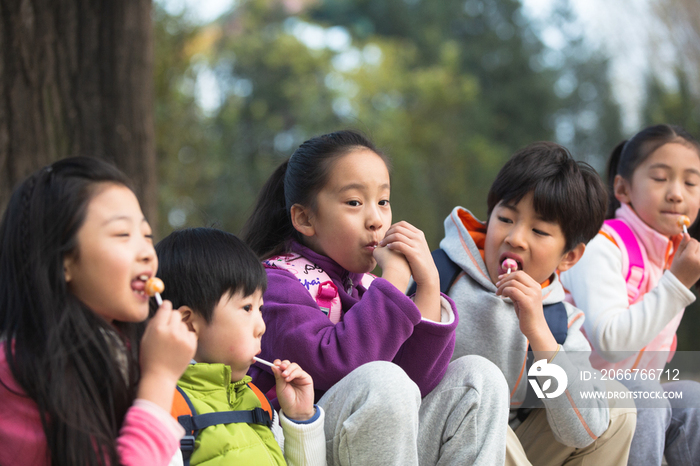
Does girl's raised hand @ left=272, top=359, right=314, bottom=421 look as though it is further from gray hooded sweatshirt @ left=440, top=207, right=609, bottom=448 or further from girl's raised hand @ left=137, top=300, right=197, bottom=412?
gray hooded sweatshirt @ left=440, top=207, right=609, bottom=448

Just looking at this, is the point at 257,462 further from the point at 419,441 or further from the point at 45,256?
the point at 45,256

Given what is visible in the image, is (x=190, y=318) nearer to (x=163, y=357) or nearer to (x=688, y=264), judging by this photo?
(x=163, y=357)

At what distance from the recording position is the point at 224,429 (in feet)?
4.88

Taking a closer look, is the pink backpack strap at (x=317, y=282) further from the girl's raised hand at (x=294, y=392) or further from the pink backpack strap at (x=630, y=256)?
the pink backpack strap at (x=630, y=256)

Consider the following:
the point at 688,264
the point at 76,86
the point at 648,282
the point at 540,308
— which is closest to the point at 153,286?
the point at 540,308

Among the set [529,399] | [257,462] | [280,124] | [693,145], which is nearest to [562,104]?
Answer: [280,124]

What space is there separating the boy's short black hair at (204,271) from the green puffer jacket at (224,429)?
0.14m

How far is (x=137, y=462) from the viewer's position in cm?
120

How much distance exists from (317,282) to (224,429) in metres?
0.58

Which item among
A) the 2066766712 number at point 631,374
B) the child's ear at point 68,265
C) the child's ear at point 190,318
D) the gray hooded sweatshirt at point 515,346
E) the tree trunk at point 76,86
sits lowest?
the 2066766712 number at point 631,374

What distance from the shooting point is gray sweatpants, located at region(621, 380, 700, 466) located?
2.26 m

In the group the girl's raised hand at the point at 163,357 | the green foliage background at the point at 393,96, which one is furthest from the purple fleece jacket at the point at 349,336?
the green foliage background at the point at 393,96

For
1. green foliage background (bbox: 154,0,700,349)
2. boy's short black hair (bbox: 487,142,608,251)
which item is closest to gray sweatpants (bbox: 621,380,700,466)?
boy's short black hair (bbox: 487,142,608,251)

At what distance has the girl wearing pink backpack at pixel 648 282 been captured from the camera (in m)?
2.38
